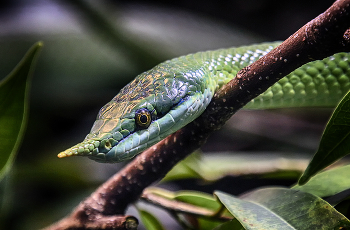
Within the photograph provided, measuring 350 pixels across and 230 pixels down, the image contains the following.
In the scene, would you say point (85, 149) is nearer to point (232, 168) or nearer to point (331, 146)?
point (331, 146)

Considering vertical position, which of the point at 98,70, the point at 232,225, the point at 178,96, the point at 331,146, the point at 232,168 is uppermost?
the point at 98,70

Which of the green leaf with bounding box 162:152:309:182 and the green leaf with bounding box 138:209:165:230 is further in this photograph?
the green leaf with bounding box 162:152:309:182

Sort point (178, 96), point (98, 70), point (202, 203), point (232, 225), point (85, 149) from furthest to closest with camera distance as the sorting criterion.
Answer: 1. point (98, 70)
2. point (202, 203)
3. point (178, 96)
4. point (232, 225)
5. point (85, 149)

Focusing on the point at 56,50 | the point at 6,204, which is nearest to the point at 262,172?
the point at 6,204

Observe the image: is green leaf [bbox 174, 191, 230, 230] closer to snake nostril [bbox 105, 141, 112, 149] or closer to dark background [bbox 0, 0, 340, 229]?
snake nostril [bbox 105, 141, 112, 149]

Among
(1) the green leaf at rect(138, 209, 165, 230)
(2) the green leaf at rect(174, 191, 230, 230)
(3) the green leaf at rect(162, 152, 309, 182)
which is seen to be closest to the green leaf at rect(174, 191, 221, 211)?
(2) the green leaf at rect(174, 191, 230, 230)

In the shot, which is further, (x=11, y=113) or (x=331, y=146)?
(x=11, y=113)

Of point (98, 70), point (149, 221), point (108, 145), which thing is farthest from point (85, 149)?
point (98, 70)
